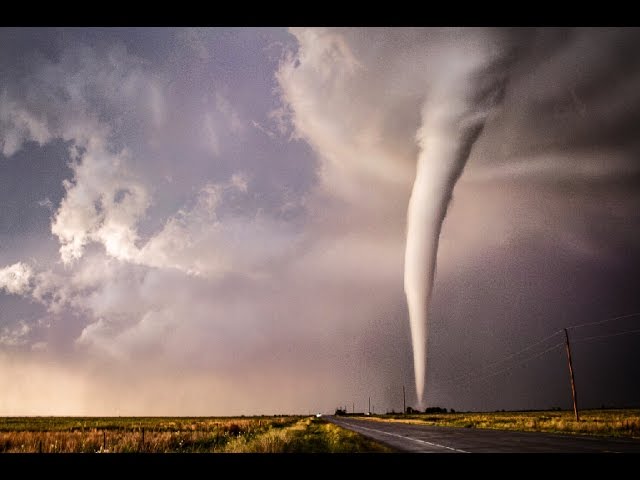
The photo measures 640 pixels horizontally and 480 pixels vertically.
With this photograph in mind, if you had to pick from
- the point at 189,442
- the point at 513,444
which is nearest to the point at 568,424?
the point at 513,444

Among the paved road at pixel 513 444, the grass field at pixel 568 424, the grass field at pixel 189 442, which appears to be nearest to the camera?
the paved road at pixel 513 444

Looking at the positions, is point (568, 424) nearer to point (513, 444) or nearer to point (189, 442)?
point (513, 444)

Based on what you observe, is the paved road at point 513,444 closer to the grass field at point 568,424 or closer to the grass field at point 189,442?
the grass field at point 189,442

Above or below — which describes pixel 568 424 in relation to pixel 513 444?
below

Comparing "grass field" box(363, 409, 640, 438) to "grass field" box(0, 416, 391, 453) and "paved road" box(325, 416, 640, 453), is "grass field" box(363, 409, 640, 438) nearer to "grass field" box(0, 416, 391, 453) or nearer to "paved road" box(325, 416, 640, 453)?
"paved road" box(325, 416, 640, 453)

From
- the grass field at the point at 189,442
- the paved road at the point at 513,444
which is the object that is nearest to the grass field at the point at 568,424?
the paved road at the point at 513,444

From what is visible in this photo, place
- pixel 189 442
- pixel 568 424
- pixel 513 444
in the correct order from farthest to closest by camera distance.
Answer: pixel 568 424 → pixel 189 442 → pixel 513 444

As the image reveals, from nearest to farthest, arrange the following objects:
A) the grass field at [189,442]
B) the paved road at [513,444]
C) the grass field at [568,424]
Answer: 1. the paved road at [513,444]
2. the grass field at [189,442]
3. the grass field at [568,424]
